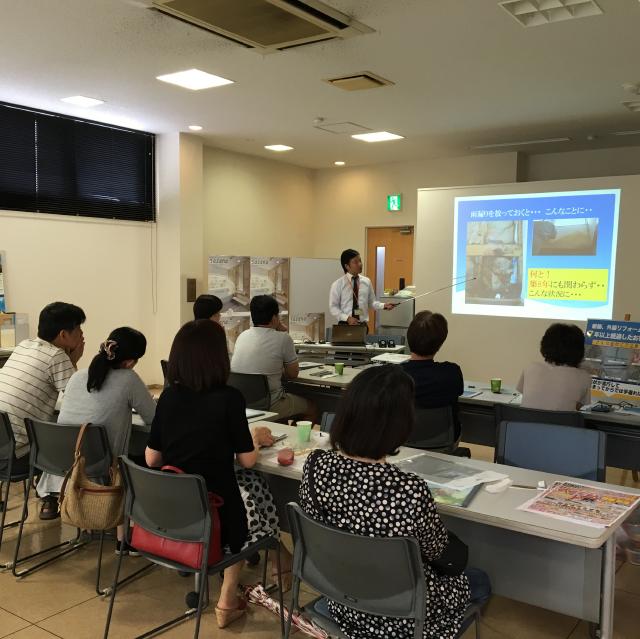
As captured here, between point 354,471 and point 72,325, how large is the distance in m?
2.32

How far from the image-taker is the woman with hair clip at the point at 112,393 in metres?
3.18

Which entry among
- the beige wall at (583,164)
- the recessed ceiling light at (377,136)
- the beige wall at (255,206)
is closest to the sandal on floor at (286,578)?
the recessed ceiling light at (377,136)

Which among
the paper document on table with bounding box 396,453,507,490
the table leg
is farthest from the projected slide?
the table leg

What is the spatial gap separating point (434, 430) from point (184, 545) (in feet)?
5.25

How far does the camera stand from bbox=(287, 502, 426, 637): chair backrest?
6.13 feet

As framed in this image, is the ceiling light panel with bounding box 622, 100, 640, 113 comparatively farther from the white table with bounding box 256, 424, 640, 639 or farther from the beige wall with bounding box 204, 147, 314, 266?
the beige wall with bounding box 204, 147, 314, 266

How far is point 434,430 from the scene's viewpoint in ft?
11.7

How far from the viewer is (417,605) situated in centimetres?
190

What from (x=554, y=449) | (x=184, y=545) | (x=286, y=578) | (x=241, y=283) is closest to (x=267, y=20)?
(x=554, y=449)

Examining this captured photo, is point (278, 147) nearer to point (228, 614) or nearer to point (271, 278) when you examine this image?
point (271, 278)

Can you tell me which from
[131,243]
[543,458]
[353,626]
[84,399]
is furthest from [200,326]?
[131,243]

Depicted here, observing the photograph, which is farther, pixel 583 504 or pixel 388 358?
pixel 388 358

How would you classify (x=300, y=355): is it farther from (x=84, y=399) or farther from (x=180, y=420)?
(x=180, y=420)

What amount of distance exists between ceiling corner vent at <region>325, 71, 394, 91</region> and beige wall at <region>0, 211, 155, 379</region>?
343cm
